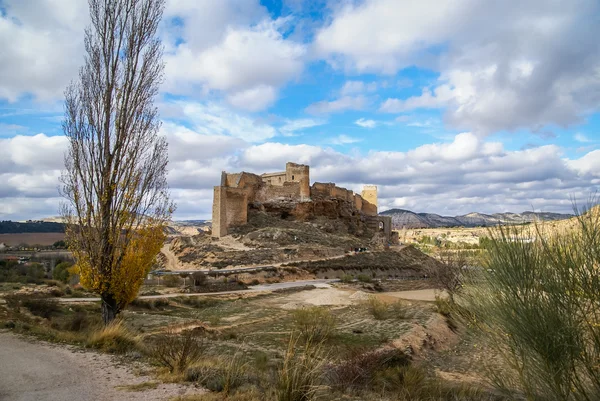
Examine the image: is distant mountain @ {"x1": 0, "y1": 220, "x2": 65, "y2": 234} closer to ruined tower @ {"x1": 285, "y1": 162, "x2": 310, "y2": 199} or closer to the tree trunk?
ruined tower @ {"x1": 285, "y1": 162, "x2": 310, "y2": 199}

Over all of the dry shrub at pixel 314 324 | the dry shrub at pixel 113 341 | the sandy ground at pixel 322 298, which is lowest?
the sandy ground at pixel 322 298

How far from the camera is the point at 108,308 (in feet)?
31.9

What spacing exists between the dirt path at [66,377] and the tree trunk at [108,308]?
2067mm

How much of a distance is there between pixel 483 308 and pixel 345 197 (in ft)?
158

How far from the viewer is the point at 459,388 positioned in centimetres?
791

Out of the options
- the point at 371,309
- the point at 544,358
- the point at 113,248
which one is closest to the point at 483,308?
the point at 544,358

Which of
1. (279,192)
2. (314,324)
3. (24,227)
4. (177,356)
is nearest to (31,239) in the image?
(24,227)

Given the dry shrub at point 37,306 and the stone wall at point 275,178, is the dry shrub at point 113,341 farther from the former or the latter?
the stone wall at point 275,178

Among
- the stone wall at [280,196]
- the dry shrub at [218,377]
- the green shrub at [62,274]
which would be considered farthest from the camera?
the stone wall at [280,196]

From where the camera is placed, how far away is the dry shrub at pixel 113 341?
300 inches

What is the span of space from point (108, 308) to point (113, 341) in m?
2.17

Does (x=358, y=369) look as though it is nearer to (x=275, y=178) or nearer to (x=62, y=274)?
(x=62, y=274)

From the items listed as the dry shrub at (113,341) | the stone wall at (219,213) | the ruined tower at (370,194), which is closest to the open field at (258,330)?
the dry shrub at (113,341)

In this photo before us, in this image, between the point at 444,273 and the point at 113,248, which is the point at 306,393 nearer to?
the point at 113,248
